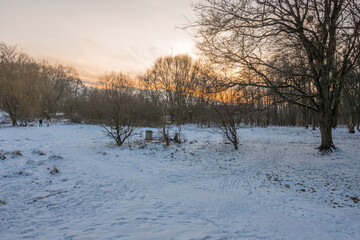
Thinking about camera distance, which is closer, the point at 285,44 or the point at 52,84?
the point at 285,44

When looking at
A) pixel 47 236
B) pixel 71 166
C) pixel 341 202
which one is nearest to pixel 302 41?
pixel 341 202

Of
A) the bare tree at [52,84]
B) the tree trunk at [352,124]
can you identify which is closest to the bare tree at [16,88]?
the bare tree at [52,84]

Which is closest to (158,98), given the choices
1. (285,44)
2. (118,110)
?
(118,110)

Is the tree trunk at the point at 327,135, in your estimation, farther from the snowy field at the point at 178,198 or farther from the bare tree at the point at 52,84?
the bare tree at the point at 52,84

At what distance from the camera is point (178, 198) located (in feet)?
16.2

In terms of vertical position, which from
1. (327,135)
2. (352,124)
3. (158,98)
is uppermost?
(158,98)

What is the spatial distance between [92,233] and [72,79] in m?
56.4

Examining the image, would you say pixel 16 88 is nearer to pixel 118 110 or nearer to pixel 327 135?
pixel 118 110

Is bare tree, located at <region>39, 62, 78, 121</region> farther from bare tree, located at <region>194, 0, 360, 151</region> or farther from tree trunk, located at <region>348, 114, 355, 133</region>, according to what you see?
tree trunk, located at <region>348, 114, 355, 133</region>

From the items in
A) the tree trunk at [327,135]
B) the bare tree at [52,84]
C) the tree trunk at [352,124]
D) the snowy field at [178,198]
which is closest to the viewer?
the snowy field at [178,198]

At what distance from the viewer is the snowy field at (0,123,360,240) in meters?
3.37

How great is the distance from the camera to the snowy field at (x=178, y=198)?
11.1 ft

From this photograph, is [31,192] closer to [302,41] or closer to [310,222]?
[310,222]

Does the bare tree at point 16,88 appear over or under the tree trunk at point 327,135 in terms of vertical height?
over
